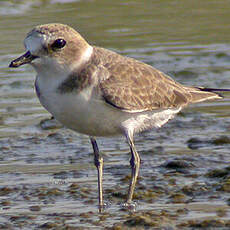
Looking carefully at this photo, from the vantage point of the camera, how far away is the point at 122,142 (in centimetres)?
845

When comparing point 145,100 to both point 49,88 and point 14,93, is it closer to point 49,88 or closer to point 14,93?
point 49,88

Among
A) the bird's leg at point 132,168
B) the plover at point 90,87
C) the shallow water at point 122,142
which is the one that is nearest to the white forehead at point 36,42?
the plover at point 90,87

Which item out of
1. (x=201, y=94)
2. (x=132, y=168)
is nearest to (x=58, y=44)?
(x=132, y=168)

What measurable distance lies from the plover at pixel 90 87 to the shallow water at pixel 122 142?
1.24ft

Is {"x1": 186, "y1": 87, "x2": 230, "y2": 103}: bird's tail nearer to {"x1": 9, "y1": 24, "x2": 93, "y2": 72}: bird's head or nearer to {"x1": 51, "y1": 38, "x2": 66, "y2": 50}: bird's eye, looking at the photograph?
{"x1": 9, "y1": 24, "x2": 93, "y2": 72}: bird's head

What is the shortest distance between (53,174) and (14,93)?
3.17 m

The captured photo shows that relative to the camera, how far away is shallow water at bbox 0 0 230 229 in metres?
6.57

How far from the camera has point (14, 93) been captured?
409 inches

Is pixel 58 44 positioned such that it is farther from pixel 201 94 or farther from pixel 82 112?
pixel 201 94

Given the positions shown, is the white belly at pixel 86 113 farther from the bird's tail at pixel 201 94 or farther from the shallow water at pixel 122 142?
the bird's tail at pixel 201 94

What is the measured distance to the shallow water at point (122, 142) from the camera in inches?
259

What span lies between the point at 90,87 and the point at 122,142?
231cm

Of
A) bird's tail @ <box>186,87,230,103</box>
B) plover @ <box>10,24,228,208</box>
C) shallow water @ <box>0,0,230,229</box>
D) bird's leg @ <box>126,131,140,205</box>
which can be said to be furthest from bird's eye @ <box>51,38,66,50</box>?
bird's tail @ <box>186,87,230,103</box>

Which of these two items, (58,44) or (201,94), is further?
(201,94)
